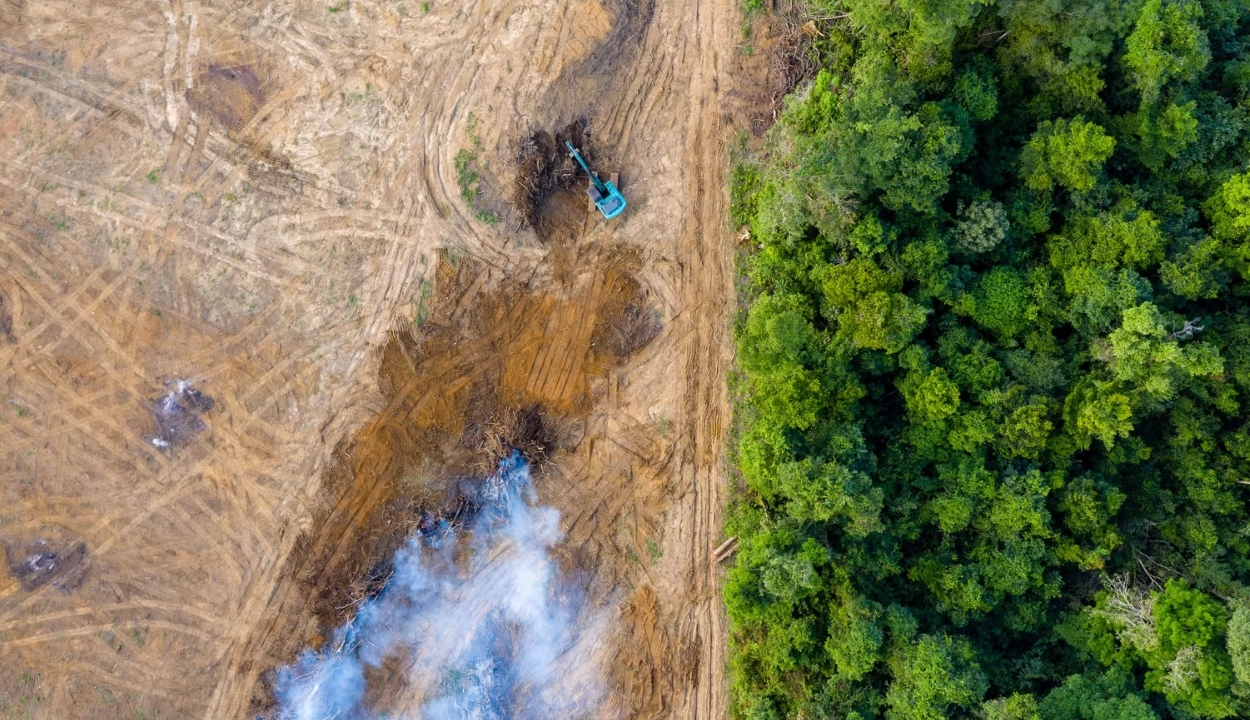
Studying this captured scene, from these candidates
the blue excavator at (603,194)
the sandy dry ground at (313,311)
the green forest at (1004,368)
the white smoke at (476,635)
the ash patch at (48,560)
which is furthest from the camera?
the blue excavator at (603,194)

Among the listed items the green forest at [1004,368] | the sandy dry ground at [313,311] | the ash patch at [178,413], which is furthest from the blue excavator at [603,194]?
the ash patch at [178,413]

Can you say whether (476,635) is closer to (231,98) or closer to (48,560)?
(48,560)

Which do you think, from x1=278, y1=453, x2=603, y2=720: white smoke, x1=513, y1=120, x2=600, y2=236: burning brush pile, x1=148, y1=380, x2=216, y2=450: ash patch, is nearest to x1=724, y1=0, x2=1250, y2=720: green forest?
x1=278, y1=453, x2=603, y2=720: white smoke

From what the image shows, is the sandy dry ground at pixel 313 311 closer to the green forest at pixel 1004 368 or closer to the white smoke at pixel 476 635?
the white smoke at pixel 476 635

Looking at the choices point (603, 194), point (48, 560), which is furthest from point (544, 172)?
point (48, 560)

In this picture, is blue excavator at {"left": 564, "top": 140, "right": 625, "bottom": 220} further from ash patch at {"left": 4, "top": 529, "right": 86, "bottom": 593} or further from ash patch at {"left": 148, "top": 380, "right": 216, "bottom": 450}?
ash patch at {"left": 4, "top": 529, "right": 86, "bottom": 593}

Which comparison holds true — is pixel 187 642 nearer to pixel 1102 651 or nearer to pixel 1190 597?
pixel 1102 651

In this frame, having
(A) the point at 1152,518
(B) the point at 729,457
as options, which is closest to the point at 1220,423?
(A) the point at 1152,518
